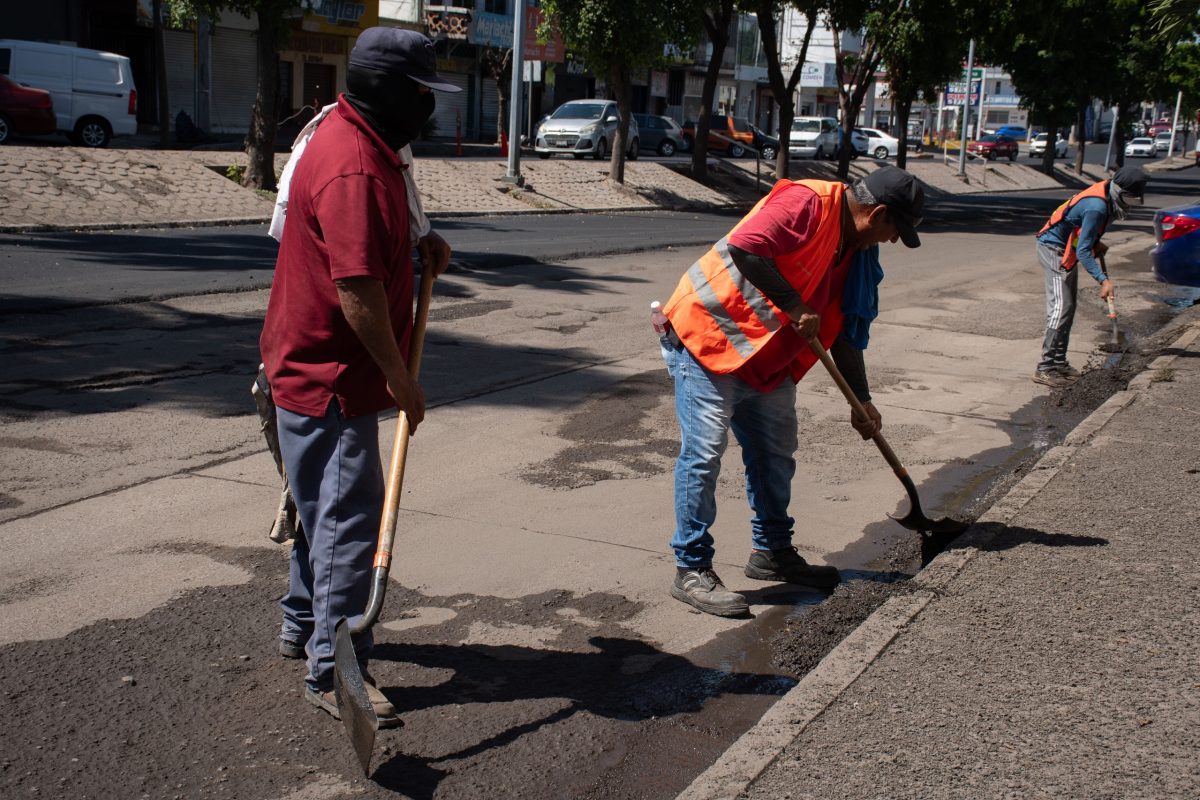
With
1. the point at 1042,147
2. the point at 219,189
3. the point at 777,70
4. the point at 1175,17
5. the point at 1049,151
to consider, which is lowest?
the point at 219,189

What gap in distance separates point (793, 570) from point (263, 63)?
16162 mm

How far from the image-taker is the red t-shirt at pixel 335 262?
10.1 feet

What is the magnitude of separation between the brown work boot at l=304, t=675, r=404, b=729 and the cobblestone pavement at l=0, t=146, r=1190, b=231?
12.7 m

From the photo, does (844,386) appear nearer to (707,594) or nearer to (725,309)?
(725,309)

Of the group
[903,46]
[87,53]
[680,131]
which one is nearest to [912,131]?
[680,131]

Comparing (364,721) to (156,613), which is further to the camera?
(156,613)

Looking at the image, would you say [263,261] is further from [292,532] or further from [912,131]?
[912,131]

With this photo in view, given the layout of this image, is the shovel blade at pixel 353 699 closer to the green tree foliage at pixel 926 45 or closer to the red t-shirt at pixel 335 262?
the red t-shirt at pixel 335 262

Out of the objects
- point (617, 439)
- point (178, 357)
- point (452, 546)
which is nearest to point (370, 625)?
point (452, 546)

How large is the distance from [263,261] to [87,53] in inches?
547

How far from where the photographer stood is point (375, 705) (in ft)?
11.5

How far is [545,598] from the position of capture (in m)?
4.58

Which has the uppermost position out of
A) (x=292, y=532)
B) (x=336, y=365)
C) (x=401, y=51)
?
(x=401, y=51)

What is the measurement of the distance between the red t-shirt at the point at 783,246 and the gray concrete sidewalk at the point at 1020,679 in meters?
0.91
